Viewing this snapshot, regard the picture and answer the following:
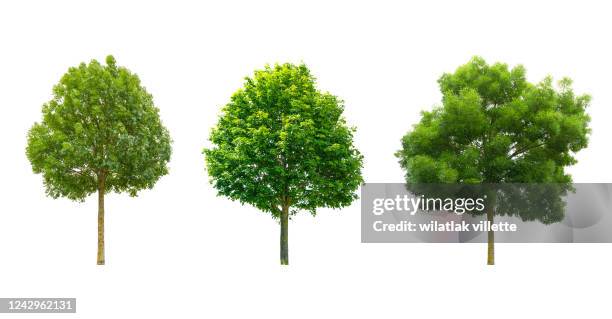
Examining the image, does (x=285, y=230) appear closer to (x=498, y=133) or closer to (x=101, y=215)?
(x=101, y=215)

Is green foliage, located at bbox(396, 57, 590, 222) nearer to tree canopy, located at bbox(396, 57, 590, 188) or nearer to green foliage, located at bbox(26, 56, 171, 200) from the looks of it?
tree canopy, located at bbox(396, 57, 590, 188)

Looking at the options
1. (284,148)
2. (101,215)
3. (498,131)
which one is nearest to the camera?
(284,148)

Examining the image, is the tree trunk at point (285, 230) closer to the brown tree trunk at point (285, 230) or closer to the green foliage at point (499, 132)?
the brown tree trunk at point (285, 230)

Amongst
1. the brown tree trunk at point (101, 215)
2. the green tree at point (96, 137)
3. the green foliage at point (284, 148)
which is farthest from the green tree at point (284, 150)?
the brown tree trunk at point (101, 215)

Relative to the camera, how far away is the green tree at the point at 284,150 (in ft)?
96.6

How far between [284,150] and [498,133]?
33.3 ft

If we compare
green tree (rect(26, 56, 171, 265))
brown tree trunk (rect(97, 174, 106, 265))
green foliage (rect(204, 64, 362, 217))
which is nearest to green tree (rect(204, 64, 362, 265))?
green foliage (rect(204, 64, 362, 217))

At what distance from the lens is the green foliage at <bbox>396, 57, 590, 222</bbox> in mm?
28766

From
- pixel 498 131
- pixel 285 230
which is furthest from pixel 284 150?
pixel 498 131

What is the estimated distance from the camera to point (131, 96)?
1195 inches

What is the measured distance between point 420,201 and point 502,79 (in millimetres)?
7167

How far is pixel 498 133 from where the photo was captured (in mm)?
29141

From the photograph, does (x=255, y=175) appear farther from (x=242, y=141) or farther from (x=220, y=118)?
(x=220, y=118)

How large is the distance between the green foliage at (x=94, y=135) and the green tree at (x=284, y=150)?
3496 mm
